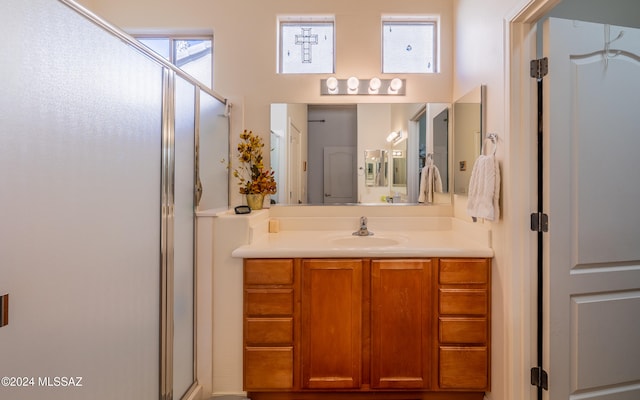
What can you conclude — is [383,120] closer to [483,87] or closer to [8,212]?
[483,87]

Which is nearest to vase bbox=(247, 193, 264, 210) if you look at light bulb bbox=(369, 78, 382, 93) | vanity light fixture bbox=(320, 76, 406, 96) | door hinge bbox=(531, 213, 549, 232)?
vanity light fixture bbox=(320, 76, 406, 96)

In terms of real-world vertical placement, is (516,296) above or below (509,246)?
below

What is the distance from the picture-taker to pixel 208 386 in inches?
69.2

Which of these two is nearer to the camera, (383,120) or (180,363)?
(180,363)

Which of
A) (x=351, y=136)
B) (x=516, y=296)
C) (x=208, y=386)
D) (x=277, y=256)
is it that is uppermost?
(x=351, y=136)

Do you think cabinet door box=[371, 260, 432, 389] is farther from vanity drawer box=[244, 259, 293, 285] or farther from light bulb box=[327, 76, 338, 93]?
light bulb box=[327, 76, 338, 93]

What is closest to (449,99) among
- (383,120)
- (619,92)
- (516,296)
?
(383,120)

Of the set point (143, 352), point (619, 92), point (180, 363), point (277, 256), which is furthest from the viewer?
point (277, 256)

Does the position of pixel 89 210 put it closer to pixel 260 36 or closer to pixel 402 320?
pixel 402 320

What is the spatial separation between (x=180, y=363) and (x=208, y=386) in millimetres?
268

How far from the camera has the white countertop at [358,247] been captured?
5.64 ft

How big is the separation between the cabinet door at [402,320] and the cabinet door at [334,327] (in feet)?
0.34

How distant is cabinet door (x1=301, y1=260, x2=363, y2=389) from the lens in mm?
1729

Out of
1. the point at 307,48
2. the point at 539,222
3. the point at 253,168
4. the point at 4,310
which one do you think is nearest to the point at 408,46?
the point at 307,48
